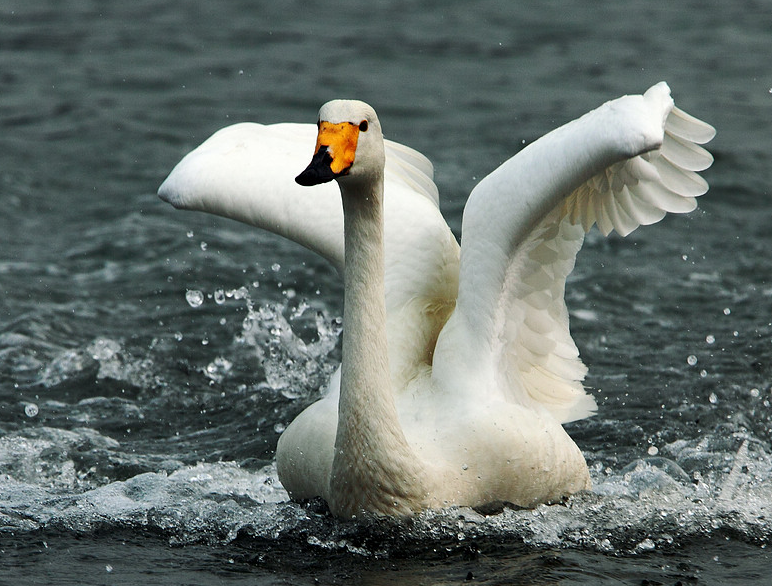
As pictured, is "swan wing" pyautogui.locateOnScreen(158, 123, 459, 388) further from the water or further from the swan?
the water

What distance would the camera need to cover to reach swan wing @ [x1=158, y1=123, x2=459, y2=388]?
6629 millimetres

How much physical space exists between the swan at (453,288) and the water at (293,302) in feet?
0.76

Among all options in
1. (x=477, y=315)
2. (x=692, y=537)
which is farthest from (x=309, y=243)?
(x=692, y=537)

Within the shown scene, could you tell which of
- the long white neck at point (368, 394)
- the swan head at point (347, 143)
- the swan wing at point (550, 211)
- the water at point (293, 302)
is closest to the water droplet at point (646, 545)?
the water at point (293, 302)

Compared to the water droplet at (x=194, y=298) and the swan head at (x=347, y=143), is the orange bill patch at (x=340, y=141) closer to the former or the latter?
the swan head at (x=347, y=143)

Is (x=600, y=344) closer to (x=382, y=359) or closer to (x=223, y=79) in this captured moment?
(x=382, y=359)

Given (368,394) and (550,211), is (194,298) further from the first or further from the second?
(550,211)

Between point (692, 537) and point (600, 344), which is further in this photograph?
point (600, 344)

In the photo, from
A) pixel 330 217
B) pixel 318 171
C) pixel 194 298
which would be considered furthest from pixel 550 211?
pixel 194 298

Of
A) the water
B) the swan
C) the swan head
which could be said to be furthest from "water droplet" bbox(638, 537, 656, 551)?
the swan head

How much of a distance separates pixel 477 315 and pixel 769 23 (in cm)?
1146

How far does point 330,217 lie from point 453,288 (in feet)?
2.57

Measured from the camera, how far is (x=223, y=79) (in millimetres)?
14828

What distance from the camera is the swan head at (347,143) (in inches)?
200
